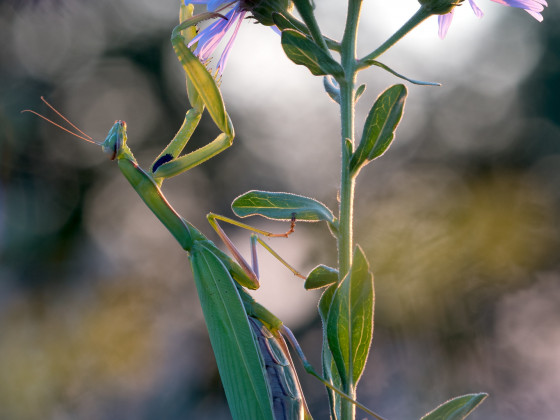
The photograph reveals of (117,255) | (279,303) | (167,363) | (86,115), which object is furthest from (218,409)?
(86,115)

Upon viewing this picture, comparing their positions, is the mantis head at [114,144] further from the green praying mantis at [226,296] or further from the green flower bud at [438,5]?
the green flower bud at [438,5]

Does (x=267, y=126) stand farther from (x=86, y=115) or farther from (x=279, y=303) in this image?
(x=279, y=303)

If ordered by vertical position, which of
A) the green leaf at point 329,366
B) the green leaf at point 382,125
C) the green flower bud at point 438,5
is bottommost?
the green leaf at point 329,366

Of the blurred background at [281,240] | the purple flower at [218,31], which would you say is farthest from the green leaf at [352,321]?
the blurred background at [281,240]

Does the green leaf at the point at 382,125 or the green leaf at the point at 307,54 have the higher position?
the green leaf at the point at 307,54

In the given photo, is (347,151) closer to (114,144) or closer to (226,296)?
(226,296)
